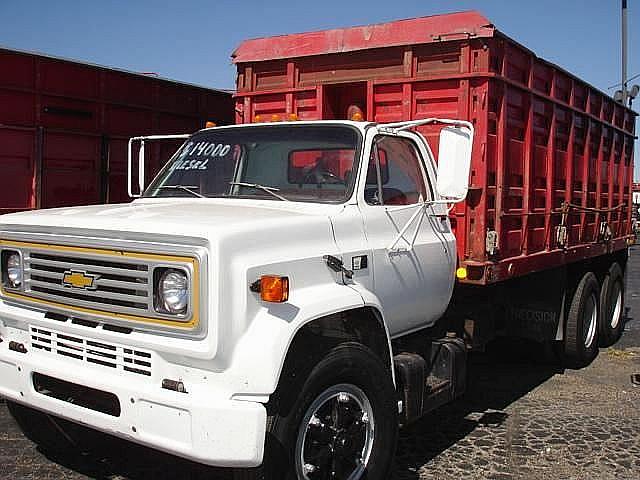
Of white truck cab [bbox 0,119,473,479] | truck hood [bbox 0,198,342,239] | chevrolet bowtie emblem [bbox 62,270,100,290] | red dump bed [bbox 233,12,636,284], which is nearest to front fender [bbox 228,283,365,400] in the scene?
white truck cab [bbox 0,119,473,479]

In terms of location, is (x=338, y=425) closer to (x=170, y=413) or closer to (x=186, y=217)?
(x=170, y=413)

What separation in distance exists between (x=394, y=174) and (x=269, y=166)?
31.5 inches

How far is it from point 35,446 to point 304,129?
2.75 meters

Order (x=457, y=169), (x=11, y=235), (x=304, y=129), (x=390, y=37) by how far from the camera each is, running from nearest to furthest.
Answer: (x=11, y=235) → (x=457, y=169) → (x=304, y=129) → (x=390, y=37)

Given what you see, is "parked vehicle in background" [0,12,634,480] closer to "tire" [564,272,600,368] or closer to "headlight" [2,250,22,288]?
"headlight" [2,250,22,288]

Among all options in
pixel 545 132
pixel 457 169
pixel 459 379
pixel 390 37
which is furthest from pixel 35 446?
pixel 545 132

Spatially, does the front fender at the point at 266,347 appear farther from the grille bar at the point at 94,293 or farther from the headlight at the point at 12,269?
the headlight at the point at 12,269

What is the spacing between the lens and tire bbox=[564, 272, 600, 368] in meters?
7.44

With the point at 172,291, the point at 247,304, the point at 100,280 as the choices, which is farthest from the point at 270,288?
the point at 100,280

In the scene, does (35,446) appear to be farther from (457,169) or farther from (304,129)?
(457,169)

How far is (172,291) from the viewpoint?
3.25 m

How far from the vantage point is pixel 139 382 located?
3.33 m

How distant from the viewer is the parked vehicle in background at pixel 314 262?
3.21 m

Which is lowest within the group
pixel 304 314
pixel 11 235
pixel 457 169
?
pixel 304 314
